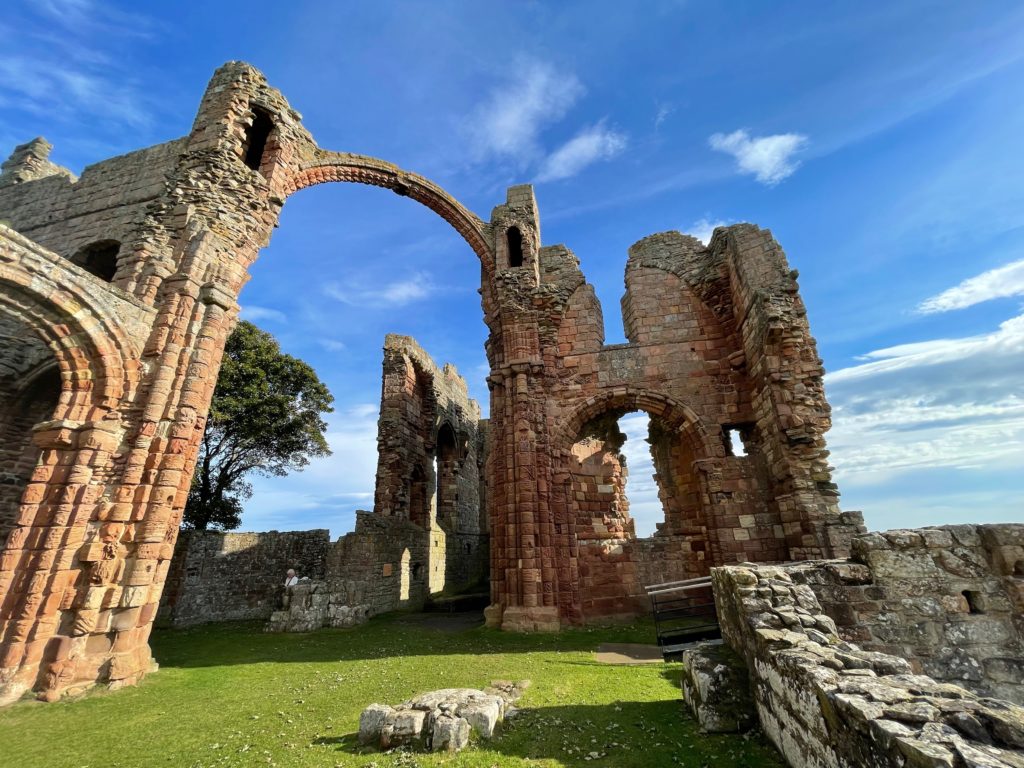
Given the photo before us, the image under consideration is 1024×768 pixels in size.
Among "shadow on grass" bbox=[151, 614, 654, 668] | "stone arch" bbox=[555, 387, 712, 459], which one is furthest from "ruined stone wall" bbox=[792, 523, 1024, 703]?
"stone arch" bbox=[555, 387, 712, 459]

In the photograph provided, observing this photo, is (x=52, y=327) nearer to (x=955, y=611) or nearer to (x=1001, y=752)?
(x=1001, y=752)

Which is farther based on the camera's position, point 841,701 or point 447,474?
point 447,474

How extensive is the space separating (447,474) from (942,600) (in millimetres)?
19938

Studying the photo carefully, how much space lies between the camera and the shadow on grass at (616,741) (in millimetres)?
3375

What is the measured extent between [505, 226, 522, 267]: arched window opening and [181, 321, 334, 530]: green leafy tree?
467 inches

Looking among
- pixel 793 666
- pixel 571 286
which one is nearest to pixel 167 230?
pixel 571 286

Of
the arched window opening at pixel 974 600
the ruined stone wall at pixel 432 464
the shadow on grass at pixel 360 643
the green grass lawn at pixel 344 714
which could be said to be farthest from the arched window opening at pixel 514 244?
the arched window opening at pixel 974 600

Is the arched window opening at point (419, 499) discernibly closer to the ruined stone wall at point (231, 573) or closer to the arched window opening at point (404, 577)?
the arched window opening at point (404, 577)

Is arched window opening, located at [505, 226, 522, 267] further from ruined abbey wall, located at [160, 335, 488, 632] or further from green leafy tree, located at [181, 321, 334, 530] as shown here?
green leafy tree, located at [181, 321, 334, 530]

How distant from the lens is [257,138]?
13.0 meters

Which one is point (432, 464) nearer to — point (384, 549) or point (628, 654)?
point (384, 549)

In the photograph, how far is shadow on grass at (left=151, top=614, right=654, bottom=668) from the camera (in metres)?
8.16

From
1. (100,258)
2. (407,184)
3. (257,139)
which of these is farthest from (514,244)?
(100,258)

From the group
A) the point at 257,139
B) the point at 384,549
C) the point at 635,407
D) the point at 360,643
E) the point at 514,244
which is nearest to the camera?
the point at 360,643
